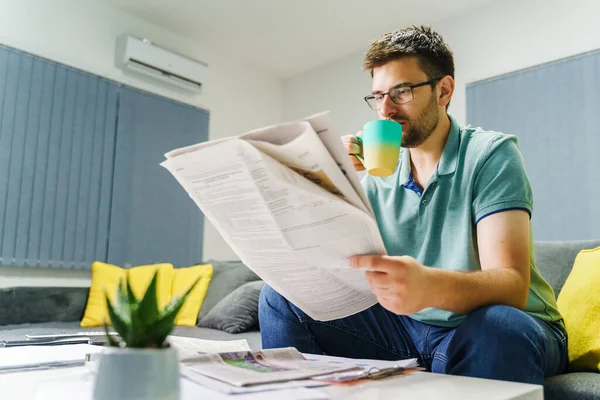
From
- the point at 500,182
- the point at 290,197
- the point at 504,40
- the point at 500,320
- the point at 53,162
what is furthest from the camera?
the point at 504,40

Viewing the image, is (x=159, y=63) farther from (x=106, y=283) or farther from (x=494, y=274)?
(x=494, y=274)

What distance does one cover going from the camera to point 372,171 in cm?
108

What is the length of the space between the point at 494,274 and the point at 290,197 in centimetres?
42

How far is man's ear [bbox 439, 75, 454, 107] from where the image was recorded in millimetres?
1335

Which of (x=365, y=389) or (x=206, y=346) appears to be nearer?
(x=365, y=389)

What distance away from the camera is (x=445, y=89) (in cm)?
135

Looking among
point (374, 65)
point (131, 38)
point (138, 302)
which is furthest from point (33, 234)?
point (138, 302)

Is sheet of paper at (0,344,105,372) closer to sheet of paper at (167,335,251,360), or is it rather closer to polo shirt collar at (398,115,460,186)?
sheet of paper at (167,335,251,360)

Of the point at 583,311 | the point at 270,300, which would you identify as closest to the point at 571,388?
the point at 583,311

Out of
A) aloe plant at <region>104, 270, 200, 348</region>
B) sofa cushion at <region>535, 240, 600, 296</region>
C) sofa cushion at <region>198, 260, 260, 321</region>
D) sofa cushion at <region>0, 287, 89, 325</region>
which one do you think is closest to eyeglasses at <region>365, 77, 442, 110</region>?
sofa cushion at <region>535, 240, 600, 296</region>

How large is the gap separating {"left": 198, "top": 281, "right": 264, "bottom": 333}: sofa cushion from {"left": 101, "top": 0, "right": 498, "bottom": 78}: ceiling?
196 centimetres

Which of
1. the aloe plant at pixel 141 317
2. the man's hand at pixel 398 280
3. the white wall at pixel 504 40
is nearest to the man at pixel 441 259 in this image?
the man's hand at pixel 398 280

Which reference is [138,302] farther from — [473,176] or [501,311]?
[473,176]

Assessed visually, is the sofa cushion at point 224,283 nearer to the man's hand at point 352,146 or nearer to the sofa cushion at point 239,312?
the sofa cushion at point 239,312
